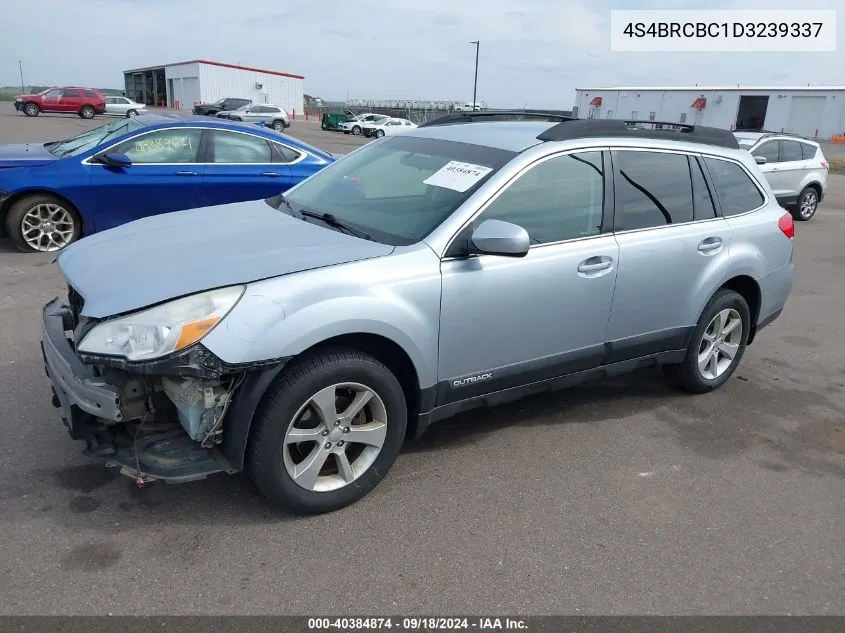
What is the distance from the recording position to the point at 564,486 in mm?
3604

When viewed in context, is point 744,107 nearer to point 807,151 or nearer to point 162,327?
point 807,151

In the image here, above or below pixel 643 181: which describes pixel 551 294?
below

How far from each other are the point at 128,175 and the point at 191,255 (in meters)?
5.09

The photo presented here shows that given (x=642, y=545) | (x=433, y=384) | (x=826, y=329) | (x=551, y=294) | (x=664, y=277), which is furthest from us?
(x=826, y=329)

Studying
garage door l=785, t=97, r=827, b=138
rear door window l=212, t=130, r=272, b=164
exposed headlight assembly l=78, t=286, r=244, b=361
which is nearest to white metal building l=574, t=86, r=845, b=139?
garage door l=785, t=97, r=827, b=138

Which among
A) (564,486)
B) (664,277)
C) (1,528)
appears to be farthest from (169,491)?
(664,277)

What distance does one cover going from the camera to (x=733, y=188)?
15.6 feet

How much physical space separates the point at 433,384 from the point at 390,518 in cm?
65

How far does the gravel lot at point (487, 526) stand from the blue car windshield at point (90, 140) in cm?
402

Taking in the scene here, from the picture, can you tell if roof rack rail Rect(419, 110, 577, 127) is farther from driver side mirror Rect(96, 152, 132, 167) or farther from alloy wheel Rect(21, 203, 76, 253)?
alloy wheel Rect(21, 203, 76, 253)

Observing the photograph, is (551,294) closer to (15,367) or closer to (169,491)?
(169,491)

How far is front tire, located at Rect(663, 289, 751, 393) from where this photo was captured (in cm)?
461

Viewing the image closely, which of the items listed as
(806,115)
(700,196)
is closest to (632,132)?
(700,196)

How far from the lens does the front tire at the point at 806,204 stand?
543 inches
